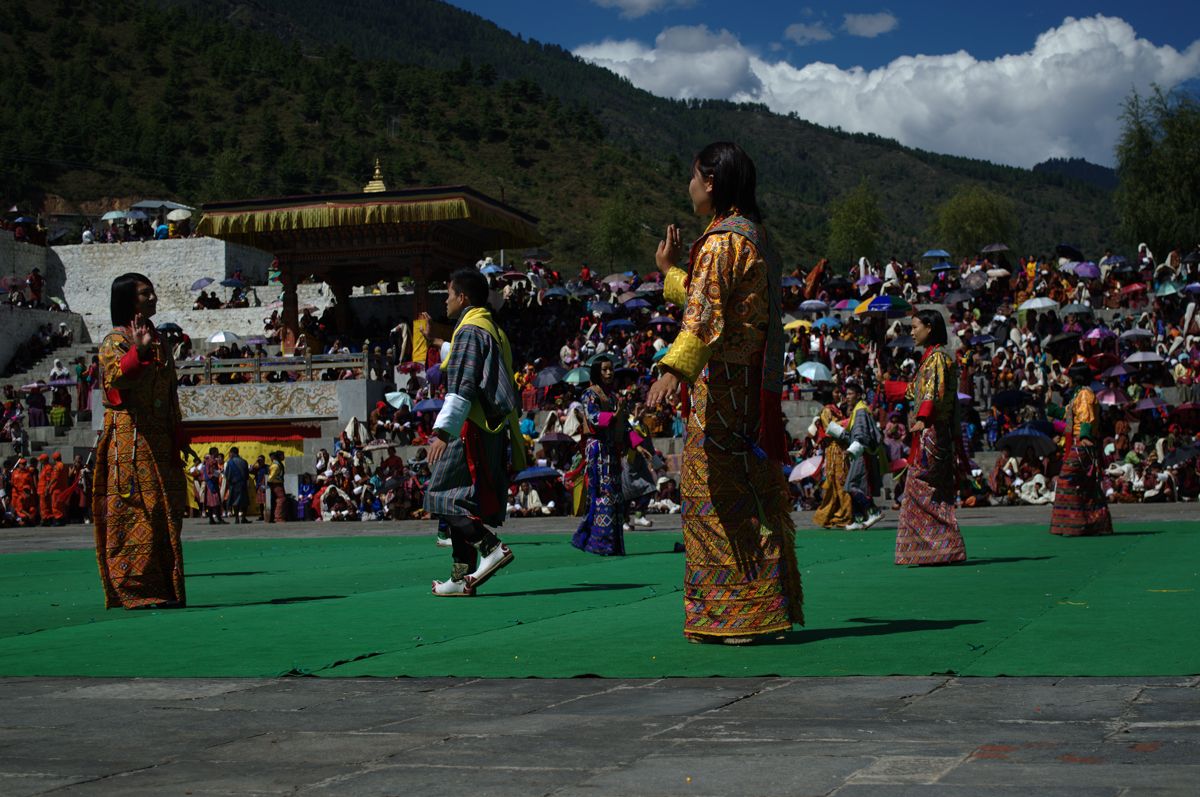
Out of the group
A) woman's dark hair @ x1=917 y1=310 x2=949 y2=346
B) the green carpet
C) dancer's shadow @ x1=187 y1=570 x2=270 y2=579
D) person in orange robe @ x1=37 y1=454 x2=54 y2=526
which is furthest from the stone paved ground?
person in orange robe @ x1=37 y1=454 x2=54 y2=526

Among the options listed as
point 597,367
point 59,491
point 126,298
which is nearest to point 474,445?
point 126,298

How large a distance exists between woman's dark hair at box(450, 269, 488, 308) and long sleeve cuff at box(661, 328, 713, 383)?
3.03 meters

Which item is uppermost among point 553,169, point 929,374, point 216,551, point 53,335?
point 553,169

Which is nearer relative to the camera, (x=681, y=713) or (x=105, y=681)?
(x=681, y=713)

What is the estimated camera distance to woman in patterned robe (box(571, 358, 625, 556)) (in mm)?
12297

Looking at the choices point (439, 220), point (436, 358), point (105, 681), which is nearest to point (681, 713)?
point (105, 681)

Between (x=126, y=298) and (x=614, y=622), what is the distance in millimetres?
3473

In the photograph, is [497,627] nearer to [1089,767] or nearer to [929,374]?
[1089,767]

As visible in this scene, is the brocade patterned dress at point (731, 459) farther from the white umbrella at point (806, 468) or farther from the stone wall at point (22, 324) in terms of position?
the stone wall at point (22, 324)

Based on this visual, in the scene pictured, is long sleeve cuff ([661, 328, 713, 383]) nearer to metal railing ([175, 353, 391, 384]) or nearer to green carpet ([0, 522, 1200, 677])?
green carpet ([0, 522, 1200, 677])

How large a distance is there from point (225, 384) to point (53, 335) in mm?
10623

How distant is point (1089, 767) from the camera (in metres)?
3.21

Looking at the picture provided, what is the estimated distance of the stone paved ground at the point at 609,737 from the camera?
10.5 ft

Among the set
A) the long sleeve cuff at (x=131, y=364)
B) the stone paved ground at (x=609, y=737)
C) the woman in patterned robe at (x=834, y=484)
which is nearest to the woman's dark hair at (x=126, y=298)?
the long sleeve cuff at (x=131, y=364)
